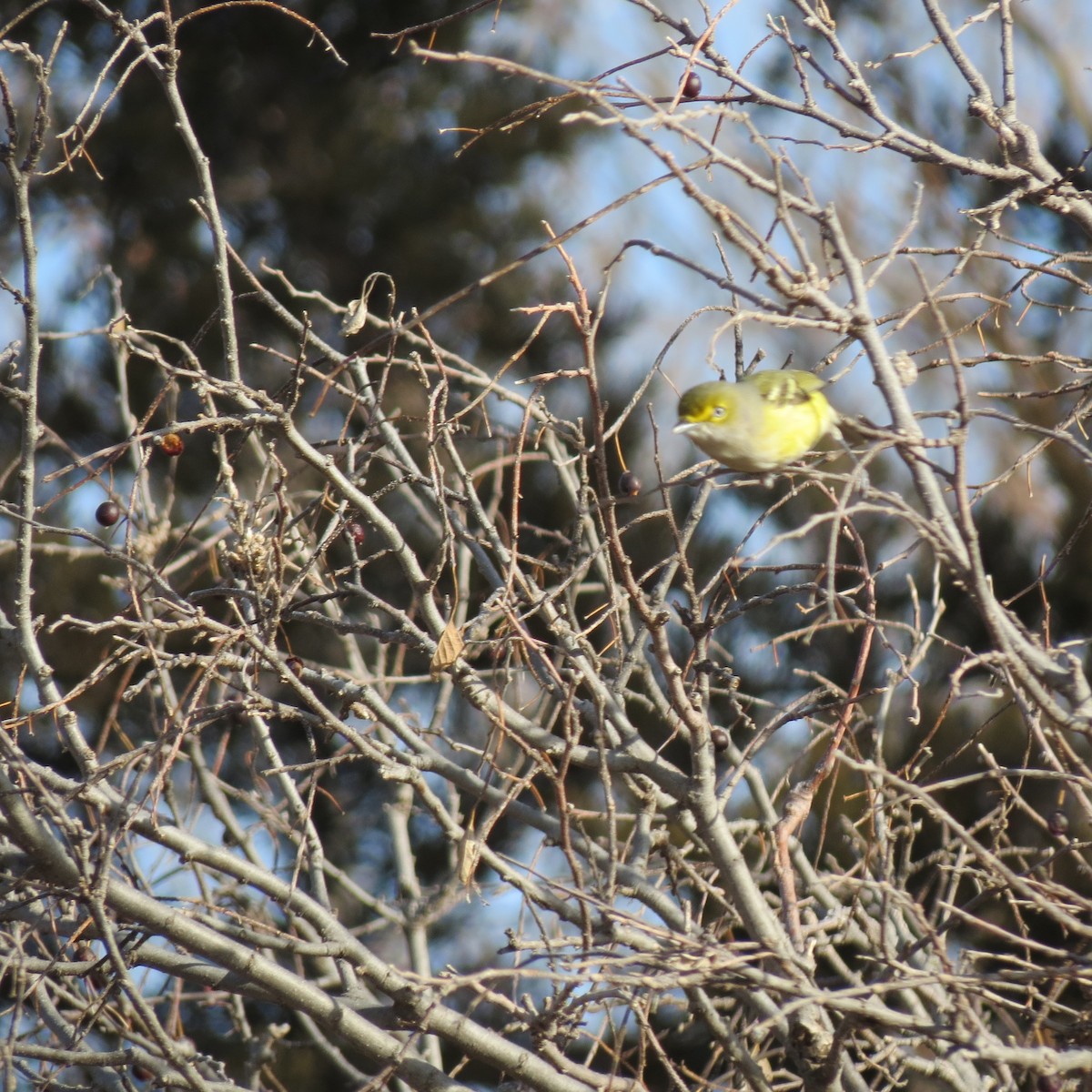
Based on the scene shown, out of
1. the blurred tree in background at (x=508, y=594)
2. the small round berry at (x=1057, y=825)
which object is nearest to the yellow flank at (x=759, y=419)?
the blurred tree in background at (x=508, y=594)

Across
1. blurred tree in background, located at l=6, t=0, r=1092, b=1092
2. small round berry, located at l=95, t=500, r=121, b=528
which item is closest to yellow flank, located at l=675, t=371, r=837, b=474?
blurred tree in background, located at l=6, t=0, r=1092, b=1092

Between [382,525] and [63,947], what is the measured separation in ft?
3.36

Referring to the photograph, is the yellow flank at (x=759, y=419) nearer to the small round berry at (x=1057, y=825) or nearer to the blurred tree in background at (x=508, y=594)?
the blurred tree in background at (x=508, y=594)

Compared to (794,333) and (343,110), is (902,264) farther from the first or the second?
(343,110)

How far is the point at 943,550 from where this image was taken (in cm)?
174

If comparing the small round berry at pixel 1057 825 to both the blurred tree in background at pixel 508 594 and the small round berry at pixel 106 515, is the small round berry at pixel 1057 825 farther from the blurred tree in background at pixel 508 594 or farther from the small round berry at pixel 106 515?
the small round berry at pixel 106 515

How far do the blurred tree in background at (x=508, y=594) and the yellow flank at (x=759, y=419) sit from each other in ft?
0.33

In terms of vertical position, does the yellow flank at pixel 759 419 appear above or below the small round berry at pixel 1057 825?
above

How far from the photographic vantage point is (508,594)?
213 cm

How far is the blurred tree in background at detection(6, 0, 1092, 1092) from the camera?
80.3 inches

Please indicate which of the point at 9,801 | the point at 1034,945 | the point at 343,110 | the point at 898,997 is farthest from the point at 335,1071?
the point at 343,110

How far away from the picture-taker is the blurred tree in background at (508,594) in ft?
6.69

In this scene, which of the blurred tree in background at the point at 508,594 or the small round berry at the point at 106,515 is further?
the small round berry at the point at 106,515

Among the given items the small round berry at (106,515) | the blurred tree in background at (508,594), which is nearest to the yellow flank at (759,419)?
the blurred tree in background at (508,594)
